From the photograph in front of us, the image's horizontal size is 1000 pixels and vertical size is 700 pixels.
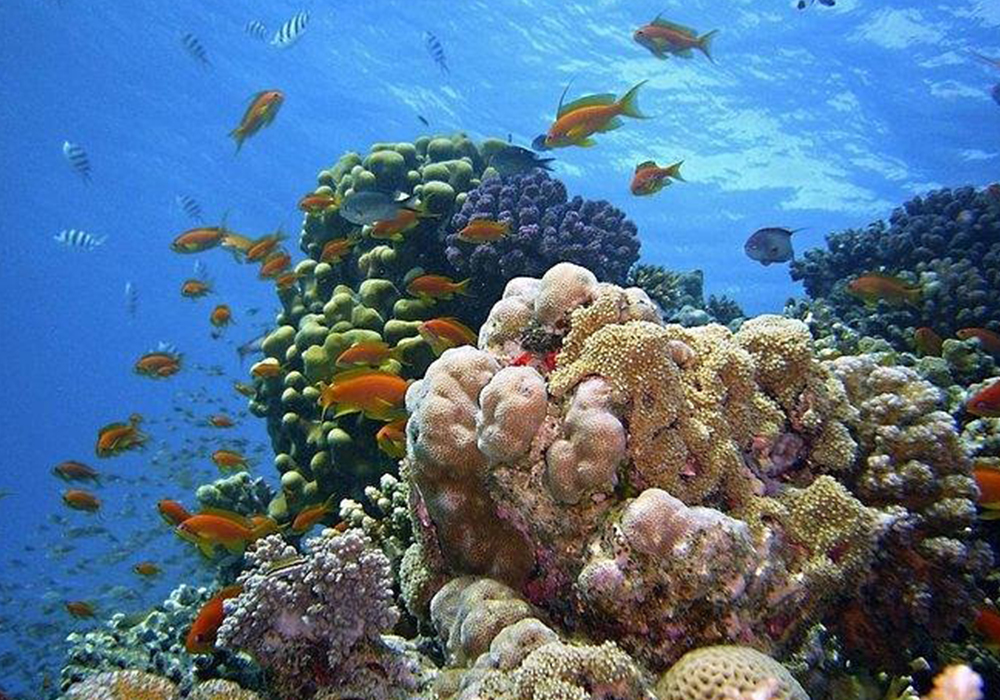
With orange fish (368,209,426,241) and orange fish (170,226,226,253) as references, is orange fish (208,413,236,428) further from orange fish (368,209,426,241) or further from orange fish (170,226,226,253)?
orange fish (368,209,426,241)

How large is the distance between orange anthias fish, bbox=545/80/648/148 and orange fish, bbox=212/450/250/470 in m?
5.37

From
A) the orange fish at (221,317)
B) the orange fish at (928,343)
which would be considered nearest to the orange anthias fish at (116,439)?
the orange fish at (221,317)

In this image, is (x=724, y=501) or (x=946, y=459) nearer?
(x=724, y=501)

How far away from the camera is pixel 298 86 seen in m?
36.2

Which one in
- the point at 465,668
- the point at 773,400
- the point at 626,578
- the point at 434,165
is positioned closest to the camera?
the point at 626,578

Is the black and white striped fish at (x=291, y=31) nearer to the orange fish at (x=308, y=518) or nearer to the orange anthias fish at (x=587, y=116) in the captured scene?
the orange anthias fish at (x=587, y=116)

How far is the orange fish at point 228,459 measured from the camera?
819 centimetres

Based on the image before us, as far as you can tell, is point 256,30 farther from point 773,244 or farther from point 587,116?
point 773,244

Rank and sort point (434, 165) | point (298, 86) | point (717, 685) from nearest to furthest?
point (717, 685), point (434, 165), point (298, 86)

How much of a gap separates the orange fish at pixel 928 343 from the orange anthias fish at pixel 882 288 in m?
0.64

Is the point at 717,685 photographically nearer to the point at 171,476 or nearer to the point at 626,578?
the point at 626,578

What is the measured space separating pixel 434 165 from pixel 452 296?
2035 mm

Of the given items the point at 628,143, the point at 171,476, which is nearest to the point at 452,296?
the point at 171,476

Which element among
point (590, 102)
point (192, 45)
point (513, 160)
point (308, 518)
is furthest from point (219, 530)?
point (192, 45)
